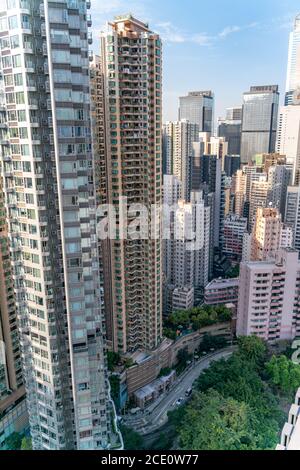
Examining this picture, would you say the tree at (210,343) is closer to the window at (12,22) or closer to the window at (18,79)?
the window at (18,79)

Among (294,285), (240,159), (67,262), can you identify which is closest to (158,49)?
(67,262)

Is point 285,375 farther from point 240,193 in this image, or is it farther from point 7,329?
point 240,193

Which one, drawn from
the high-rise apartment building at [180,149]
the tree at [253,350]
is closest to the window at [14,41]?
the tree at [253,350]

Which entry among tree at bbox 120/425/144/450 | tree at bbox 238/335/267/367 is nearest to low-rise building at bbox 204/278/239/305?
tree at bbox 238/335/267/367

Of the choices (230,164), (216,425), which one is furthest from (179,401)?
(230,164)

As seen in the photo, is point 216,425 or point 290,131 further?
point 290,131
